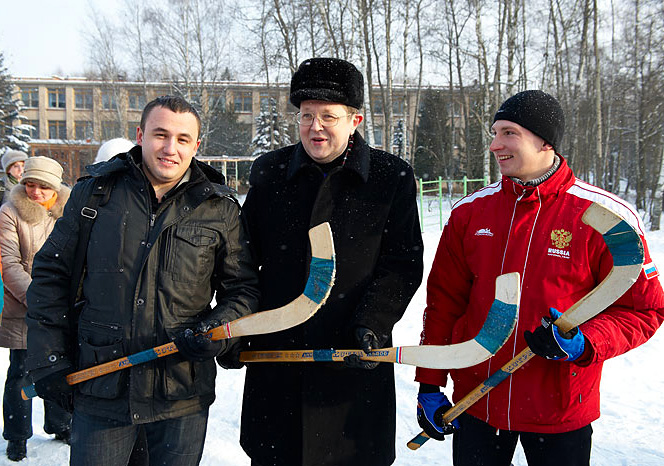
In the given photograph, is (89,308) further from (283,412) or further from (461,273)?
(461,273)

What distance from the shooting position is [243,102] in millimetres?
38375

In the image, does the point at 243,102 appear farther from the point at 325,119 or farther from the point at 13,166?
the point at 325,119

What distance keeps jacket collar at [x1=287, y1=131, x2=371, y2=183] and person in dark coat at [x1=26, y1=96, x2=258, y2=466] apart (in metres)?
0.34

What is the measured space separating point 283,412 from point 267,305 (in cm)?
43

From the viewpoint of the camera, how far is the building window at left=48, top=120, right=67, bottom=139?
40.3 m

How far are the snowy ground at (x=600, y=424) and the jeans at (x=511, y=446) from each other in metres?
1.12

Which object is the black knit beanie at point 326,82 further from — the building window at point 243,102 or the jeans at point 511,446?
the building window at point 243,102

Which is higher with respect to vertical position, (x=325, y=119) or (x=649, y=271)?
(x=325, y=119)

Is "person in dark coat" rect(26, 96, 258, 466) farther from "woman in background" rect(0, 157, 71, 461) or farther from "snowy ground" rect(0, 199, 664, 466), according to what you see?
"woman in background" rect(0, 157, 71, 461)

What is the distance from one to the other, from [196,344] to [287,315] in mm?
332

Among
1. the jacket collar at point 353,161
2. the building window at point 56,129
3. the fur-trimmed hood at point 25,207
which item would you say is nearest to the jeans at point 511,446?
the jacket collar at point 353,161

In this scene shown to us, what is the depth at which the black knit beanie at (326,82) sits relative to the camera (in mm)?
1843

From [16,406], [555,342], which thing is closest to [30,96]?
[16,406]

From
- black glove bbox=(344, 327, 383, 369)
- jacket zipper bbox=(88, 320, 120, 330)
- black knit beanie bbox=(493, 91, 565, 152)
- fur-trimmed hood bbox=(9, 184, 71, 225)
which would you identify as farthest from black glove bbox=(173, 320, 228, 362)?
fur-trimmed hood bbox=(9, 184, 71, 225)
